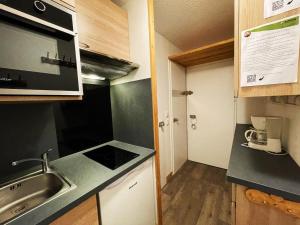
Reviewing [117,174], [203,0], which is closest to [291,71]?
[117,174]

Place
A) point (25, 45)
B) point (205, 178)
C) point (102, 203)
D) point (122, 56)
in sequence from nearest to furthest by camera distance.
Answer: point (25, 45) < point (102, 203) < point (122, 56) < point (205, 178)

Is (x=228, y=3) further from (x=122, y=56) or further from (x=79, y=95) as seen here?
(x=79, y=95)

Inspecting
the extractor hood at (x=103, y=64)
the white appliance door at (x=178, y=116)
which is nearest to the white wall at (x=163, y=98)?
the white appliance door at (x=178, y=116)

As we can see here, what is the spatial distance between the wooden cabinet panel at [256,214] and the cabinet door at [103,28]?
51.4 inches

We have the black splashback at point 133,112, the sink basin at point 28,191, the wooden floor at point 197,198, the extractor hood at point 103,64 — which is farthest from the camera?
the wooden floor at point 197,198

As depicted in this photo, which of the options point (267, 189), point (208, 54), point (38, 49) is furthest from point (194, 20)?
point (267, 189)

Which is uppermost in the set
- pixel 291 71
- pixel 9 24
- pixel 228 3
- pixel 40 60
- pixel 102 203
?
pixel 228 3

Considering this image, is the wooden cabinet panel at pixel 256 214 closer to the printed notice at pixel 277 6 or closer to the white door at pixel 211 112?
the printed notice at pixel 277 6

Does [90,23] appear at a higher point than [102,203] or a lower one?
higher

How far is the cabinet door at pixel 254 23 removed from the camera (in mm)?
593

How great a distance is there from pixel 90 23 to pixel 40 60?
0.50 meters

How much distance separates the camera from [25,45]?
672mm

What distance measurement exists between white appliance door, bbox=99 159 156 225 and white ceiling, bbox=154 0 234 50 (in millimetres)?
1559

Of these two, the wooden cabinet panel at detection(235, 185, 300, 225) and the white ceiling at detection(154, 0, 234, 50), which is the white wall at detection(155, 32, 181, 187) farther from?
the wooden cabinet panel at detection(235, 185, 300, 225)
